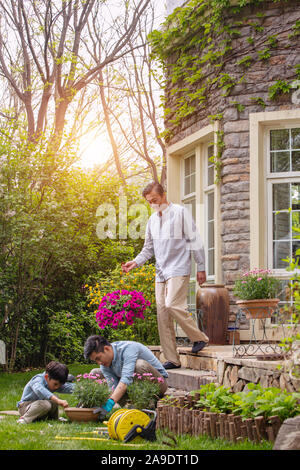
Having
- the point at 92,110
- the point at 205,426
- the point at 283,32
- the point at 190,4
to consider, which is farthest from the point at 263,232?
the point at 92,110

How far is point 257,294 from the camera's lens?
6.33 metres

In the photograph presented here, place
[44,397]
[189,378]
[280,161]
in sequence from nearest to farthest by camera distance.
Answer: [44,397] < [189,378] < [280,161]

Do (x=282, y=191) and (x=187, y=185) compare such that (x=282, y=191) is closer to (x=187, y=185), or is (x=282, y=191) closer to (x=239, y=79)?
(x=239, y=79)

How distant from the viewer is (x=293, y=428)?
120 inches

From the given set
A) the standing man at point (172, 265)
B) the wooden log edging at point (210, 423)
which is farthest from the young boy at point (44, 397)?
the standing man at point (172, 265)

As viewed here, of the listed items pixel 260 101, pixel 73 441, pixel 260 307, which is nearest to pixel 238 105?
pixel 260 101

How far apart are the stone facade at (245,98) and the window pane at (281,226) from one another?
1.08 feet

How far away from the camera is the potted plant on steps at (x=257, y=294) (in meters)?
6.05

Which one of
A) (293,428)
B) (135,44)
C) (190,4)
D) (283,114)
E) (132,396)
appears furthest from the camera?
(135,44)

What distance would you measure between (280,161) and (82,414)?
4.12 meters

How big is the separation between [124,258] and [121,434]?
7546 mm

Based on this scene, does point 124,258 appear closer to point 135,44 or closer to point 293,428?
point 135,44

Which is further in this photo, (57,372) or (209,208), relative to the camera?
(209,208)

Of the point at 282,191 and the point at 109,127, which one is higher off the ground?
the point at 109,127
